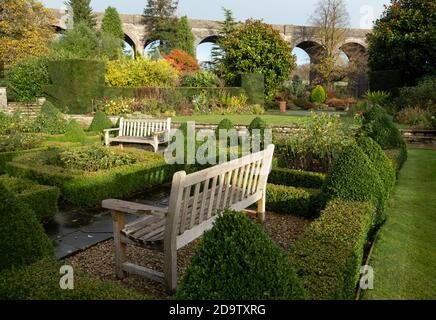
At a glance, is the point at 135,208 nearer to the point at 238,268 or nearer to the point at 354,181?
the point at 238,268

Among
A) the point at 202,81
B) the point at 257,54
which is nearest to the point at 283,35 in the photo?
the point at 257,54

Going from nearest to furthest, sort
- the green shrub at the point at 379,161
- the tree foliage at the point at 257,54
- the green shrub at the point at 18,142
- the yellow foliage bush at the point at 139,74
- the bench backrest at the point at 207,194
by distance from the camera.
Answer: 1. the bench backrest at the point at 207,194
2. the green shrub at the point at 379,161
3. the green shrub at the point at 18,142
4. the yellow foliage bush at the point at 139,74
5. the tree foliage at the point at 257,54

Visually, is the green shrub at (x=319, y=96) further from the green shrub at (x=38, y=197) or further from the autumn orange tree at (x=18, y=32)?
the green shrub at (x=38, y=197)

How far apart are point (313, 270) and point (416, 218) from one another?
2.62 m

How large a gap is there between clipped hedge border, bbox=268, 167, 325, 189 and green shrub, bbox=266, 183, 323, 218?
0.34 metres

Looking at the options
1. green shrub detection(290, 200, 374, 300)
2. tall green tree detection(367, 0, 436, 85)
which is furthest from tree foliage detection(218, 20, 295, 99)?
green shrub detection(290, 200, 374, 300)

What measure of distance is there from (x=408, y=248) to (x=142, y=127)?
7.02 metres

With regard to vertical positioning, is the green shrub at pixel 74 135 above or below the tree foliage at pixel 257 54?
below

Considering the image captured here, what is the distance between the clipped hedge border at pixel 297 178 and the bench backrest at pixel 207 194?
119cm

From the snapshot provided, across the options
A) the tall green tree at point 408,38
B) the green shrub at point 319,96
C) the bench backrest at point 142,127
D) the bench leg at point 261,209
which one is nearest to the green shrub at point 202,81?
the green shrub at point 319,96

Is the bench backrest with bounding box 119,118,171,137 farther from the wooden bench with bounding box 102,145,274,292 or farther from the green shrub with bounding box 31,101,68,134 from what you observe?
the wooden bench with bounding box 102,145,274,292

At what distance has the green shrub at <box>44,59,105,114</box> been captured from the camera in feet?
51.8

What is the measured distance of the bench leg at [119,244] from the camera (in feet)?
9.80
